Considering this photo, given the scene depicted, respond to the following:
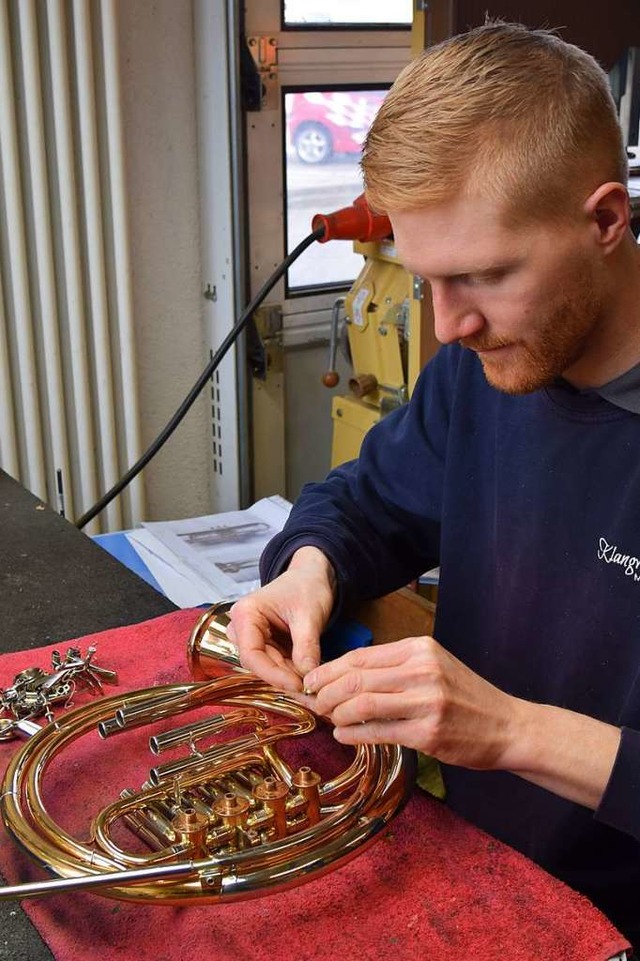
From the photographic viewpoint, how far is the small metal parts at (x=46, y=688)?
1.03 meters

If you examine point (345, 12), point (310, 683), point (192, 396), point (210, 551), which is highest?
point (345, 12)

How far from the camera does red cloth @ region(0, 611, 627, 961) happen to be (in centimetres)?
77

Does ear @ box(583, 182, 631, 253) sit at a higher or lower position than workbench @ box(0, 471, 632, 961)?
higher

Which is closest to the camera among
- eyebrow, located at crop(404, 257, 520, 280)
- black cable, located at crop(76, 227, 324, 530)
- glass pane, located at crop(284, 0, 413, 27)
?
eyebrow, located at crop(404, 257, 520, 280)

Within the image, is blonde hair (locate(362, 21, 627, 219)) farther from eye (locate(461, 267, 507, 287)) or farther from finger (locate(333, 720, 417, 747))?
finger (locate(333, 720, 417, 747))

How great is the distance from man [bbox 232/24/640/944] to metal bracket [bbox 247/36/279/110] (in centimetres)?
124

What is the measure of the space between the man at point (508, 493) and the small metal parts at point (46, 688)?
0.18 metres

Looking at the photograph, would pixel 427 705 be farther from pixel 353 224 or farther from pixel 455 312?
pixel 353 224

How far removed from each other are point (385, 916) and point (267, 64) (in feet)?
6.18

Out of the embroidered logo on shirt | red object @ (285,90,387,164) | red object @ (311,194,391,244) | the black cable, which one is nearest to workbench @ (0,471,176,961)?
the embroidered logo on shirt

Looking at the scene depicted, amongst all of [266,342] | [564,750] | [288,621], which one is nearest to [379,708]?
[564,750]

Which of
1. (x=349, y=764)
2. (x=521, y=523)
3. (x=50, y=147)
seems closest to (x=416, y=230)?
(x=521, y=523)

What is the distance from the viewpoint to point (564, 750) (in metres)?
0.82

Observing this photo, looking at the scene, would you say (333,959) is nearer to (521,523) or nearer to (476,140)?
(521,523)
